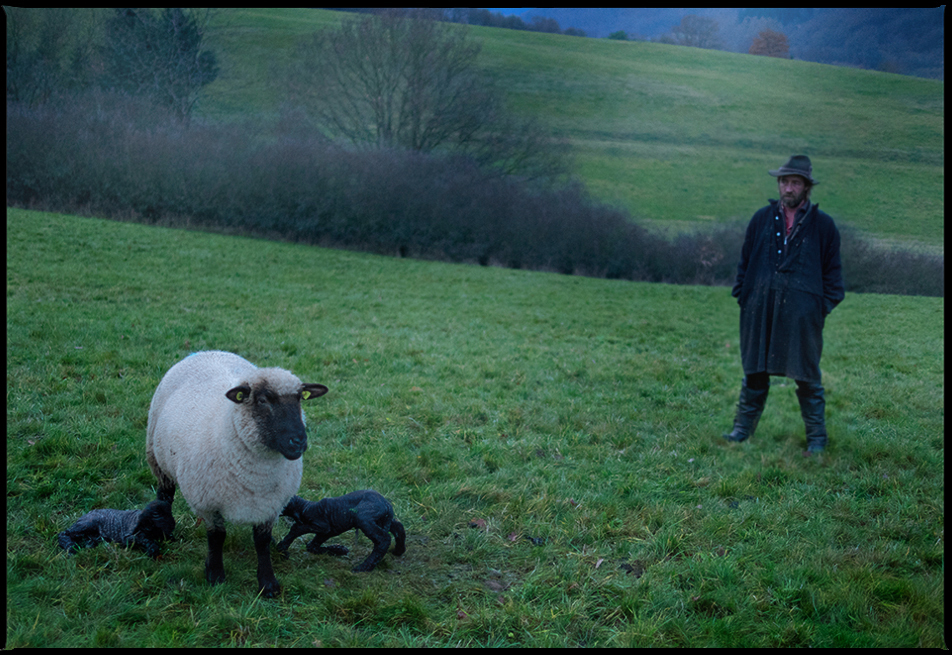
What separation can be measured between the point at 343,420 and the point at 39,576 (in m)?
3.66

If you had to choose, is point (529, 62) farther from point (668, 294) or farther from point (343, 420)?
point (343, 420)

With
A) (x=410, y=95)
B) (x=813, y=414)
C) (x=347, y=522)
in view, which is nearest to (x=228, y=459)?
(x=347, y=522)

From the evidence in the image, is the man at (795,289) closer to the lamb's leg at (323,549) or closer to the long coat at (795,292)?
the long coat at (795,292)

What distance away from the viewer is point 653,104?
37625 millimetres

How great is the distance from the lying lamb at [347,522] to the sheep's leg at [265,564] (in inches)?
15.2

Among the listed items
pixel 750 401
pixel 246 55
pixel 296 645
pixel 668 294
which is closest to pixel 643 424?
pixel 750 401

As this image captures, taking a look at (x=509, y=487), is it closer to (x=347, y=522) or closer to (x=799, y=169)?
(x=347, y=522)

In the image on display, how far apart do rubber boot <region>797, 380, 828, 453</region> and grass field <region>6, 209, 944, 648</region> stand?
6.9 inches

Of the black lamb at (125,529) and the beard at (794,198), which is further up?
the beard at (794,198)

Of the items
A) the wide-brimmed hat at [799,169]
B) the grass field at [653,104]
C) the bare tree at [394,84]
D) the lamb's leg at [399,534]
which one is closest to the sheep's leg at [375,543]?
the lamb's leg at [399,534]

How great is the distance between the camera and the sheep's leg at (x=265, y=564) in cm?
404

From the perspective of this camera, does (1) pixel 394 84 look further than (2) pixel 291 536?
Yes

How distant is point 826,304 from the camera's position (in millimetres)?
7055

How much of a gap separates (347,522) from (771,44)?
23.2 metres
